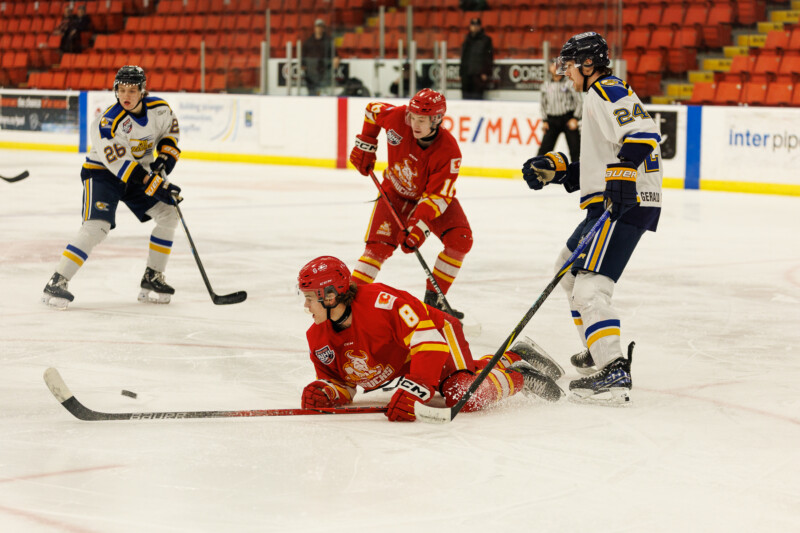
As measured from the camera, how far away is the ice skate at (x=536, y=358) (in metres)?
3.87

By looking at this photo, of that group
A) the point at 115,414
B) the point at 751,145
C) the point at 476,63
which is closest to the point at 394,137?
the point at 115,414

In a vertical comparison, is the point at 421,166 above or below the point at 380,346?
above

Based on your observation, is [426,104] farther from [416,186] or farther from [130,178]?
[130,178]

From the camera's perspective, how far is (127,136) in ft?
17.7

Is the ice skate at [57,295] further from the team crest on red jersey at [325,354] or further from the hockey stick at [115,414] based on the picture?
the team crest on red jersey at [325,354]

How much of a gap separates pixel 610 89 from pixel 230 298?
2297 millimetres

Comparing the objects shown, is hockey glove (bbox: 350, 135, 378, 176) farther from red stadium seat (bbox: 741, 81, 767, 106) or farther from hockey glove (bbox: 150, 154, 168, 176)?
red stadium seat (bbox: 741, 81, 767, 106)

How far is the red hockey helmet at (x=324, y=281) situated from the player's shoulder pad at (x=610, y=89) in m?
1.09

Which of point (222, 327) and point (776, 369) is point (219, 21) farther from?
point (776, 369)

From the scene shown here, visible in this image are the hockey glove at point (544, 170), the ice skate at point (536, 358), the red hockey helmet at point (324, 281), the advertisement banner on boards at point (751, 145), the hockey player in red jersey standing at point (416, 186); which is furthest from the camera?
the advertisement banner on boards at point (751, 145)

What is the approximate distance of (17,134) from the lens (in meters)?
16.5

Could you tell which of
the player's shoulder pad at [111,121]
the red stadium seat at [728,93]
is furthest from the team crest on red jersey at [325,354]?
the red stadium seat at [728,93]

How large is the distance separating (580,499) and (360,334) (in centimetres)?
89

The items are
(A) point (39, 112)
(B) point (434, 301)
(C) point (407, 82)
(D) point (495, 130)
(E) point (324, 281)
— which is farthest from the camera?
(A) point (39, 112)
